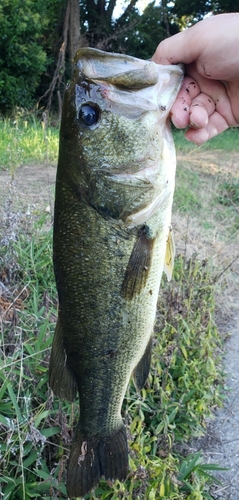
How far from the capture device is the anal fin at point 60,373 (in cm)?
181

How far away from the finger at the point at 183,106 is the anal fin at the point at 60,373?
0.92m

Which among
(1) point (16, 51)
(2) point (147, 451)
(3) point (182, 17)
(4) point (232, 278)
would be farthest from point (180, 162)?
(3) point (182, 17)

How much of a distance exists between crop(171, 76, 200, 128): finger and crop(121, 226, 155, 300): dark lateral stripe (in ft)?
1.54

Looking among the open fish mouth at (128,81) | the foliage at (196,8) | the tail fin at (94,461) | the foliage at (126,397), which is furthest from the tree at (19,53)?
the tail fin at (94,461)

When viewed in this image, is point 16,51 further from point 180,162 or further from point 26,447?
point 26,447

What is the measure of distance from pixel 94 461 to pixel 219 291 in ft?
10.3

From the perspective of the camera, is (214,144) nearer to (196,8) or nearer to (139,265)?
(139,265)

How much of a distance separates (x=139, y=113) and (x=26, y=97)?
38.5ft

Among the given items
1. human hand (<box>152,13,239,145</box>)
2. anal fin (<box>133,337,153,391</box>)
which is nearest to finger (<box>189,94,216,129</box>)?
human hand (<box>152,13,239,145</box>)

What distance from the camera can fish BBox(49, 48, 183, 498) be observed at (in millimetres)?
1669

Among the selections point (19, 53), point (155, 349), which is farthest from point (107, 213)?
point (19, 53)

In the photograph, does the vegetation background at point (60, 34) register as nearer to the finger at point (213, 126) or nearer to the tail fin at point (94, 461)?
the finger at point (213, 126)

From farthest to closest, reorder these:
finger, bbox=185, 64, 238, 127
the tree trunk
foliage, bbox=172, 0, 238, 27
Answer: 1. foliage, bbox=172, 0, 238, 27
2. the tree trunk
3. finger, bbox=185, 64, 238, 127

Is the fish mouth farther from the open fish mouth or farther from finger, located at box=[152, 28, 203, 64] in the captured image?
finger, located at box=[152, 28, 203, 64]
